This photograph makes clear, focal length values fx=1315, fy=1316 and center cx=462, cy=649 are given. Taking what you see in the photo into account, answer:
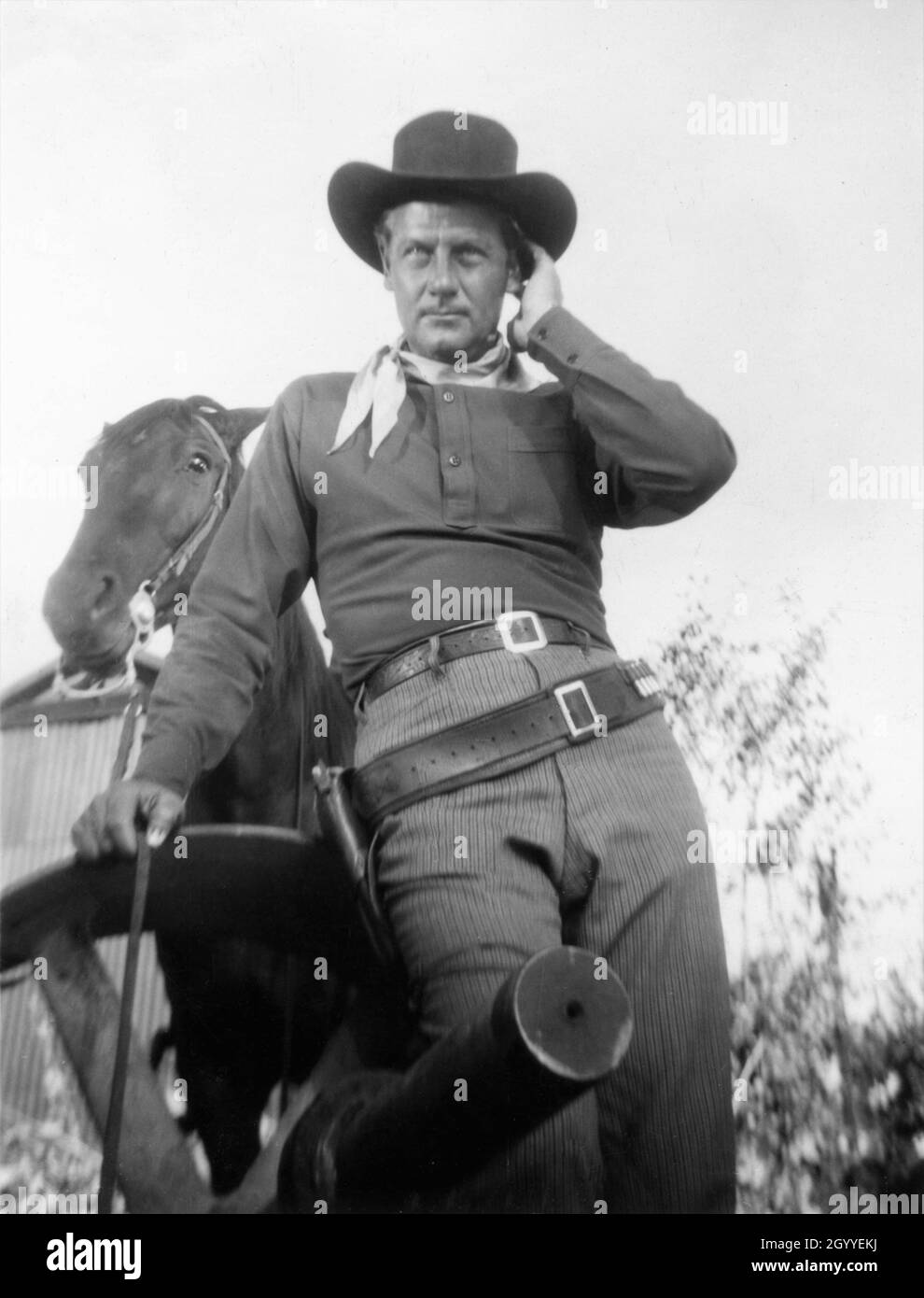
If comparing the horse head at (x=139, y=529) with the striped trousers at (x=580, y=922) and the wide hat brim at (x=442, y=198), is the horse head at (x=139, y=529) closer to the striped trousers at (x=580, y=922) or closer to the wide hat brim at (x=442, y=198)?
the wide hat brim at (x=442, y=198)

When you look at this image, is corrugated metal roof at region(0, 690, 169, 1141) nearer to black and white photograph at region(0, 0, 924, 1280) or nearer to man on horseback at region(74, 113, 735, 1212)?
black and white photograph at region(0, 0, 924, 1280)

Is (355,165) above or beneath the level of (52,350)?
above

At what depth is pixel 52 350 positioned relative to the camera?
2176 millimetres

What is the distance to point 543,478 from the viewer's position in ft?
6.10

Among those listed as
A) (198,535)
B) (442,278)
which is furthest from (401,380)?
(198,535)

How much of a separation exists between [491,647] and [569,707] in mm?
135

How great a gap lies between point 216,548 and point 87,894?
0.52m

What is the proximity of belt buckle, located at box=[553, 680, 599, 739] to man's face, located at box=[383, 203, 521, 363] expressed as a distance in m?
0.55

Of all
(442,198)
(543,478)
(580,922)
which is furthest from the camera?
(442,198)

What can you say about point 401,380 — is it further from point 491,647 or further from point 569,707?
point 569,707

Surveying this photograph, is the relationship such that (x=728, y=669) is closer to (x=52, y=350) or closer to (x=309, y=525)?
(x=309, y=525)

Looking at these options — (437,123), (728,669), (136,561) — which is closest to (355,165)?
(437,123)

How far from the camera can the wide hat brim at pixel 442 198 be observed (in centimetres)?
197
